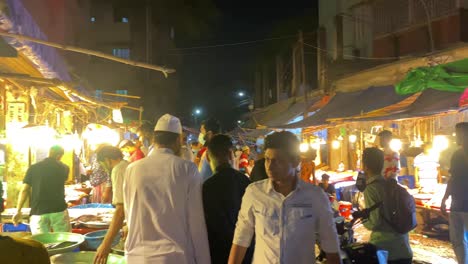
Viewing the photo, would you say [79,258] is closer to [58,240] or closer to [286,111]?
[58,240]

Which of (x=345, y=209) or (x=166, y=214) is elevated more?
(x=166, y=214)

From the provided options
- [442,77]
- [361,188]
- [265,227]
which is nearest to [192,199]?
[265,227]

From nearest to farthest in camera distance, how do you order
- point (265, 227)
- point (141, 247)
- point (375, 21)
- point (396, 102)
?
point (265, 227), point (141, 247), point (396, 102), point (375, 21)

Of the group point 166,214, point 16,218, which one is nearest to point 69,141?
point 16,218

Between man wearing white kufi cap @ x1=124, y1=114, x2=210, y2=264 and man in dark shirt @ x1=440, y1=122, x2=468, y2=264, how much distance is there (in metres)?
4.17

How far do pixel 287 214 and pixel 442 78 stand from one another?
7.43 meters

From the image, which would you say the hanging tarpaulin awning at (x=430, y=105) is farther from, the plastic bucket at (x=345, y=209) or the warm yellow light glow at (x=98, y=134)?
the warm yellow light glow at (x=98, y=134)

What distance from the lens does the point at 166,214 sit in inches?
148

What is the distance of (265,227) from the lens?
10.2ft

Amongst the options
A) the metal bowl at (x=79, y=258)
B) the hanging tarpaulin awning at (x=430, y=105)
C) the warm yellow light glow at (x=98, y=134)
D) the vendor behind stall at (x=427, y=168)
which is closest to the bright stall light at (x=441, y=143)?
the vendor behind stall at (x=427, y=168)

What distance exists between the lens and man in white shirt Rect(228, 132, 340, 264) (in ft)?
9.97

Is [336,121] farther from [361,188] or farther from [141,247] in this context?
[141,247]

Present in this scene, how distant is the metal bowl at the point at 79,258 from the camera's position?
430 cm

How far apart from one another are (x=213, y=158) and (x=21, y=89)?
4.83 m
